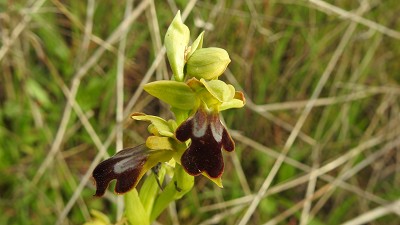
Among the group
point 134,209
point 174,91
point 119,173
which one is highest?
point 174,91

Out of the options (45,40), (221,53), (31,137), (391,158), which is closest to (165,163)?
(221,53)

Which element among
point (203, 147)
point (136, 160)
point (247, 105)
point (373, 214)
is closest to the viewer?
point (203, 147)

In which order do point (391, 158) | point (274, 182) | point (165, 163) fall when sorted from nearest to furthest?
point (165, 163)
point (274, 182)
point (391, 158)

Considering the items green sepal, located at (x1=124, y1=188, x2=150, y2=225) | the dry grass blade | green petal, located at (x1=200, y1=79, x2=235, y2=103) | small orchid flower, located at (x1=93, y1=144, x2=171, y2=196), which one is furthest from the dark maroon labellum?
the dry grass blade

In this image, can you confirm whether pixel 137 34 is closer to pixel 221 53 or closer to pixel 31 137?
pixel 31 137

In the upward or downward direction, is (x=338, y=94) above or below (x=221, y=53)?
below

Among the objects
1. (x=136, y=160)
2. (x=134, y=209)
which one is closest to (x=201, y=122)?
(x=136, y=160)

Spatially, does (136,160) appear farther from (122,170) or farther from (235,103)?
(235,103)
